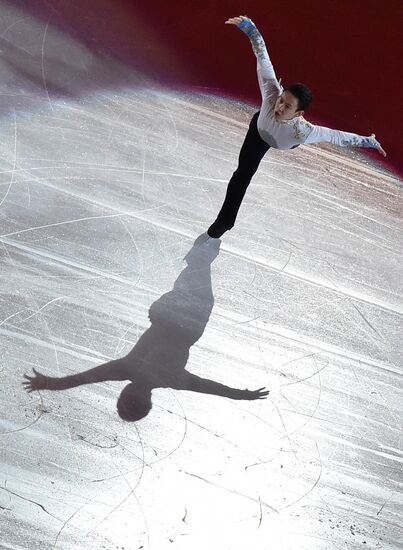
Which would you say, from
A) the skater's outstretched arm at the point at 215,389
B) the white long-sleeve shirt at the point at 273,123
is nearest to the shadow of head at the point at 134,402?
the skater's outstretched arm at the point at 215,389

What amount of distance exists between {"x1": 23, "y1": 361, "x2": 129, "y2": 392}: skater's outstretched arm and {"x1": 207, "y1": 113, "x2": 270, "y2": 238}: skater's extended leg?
1.29 m

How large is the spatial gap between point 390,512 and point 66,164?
9.40 ft

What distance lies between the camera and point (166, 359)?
3.91m

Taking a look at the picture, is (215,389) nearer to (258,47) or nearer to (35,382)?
(35,382)

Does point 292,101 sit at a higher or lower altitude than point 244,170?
higher

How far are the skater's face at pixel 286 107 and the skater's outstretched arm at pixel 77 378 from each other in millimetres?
1580

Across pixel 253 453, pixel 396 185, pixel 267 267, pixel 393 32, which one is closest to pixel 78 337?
pixel 253 453

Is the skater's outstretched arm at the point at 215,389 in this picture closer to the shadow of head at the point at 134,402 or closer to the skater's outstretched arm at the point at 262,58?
the shadow of head at the point at 134,402

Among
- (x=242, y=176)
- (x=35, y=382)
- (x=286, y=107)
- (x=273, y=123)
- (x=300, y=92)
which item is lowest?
(x=35, y=382)

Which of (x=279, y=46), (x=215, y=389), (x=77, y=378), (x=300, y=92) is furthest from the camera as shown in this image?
(x=279, y=46)

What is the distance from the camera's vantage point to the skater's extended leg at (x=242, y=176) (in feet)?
14.6

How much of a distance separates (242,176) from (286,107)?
0.58 meters

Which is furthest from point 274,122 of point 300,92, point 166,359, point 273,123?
point 166,359

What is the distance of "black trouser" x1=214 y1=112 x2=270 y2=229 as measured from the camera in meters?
4.45
